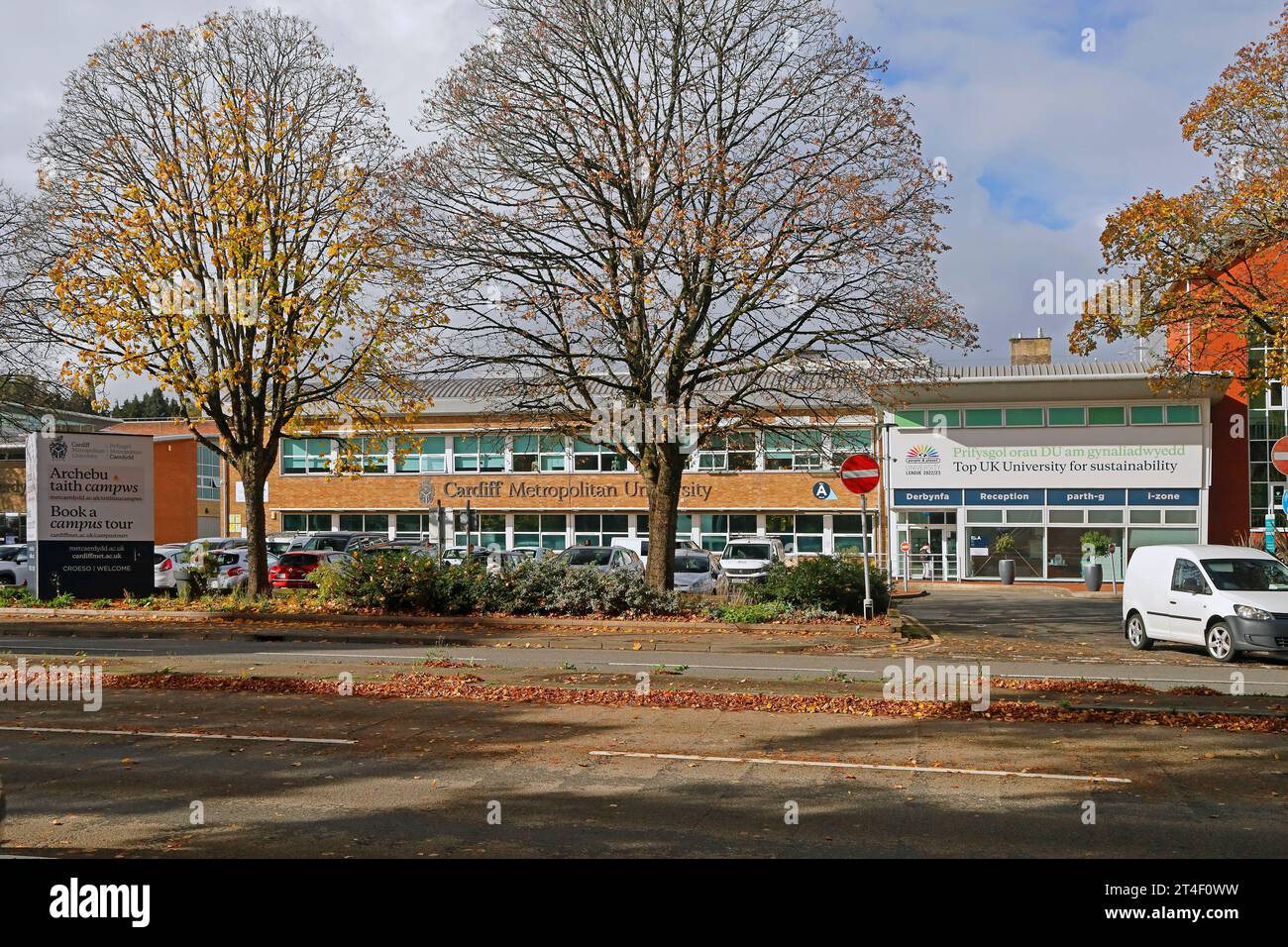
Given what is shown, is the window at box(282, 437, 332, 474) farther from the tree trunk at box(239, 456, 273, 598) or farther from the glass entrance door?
the tree trunk at box(239, 456, 273, 598)

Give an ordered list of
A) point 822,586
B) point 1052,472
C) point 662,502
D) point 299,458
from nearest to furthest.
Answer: point 822,586, point 662,502, point 1052,472, point 299,458

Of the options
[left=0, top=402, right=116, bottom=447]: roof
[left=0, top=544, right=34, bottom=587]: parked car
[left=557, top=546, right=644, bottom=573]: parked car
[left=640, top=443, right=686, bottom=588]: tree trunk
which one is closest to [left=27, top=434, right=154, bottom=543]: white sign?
[left=0, top=544, right=34, bottom=587]: parked car

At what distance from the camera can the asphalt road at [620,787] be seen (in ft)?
22.0

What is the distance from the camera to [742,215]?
2081 centimetres

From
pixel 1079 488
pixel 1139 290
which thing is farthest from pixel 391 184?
pixel 1079 488

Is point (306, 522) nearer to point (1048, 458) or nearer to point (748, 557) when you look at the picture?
point (748, 557)

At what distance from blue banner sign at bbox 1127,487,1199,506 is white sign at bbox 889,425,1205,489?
24 centimetres

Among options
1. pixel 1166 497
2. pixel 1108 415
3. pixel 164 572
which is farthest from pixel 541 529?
pixel 1166 497

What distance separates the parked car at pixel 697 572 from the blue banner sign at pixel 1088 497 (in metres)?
17.4

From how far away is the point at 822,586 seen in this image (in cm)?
2169

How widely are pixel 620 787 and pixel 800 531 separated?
131 feet
